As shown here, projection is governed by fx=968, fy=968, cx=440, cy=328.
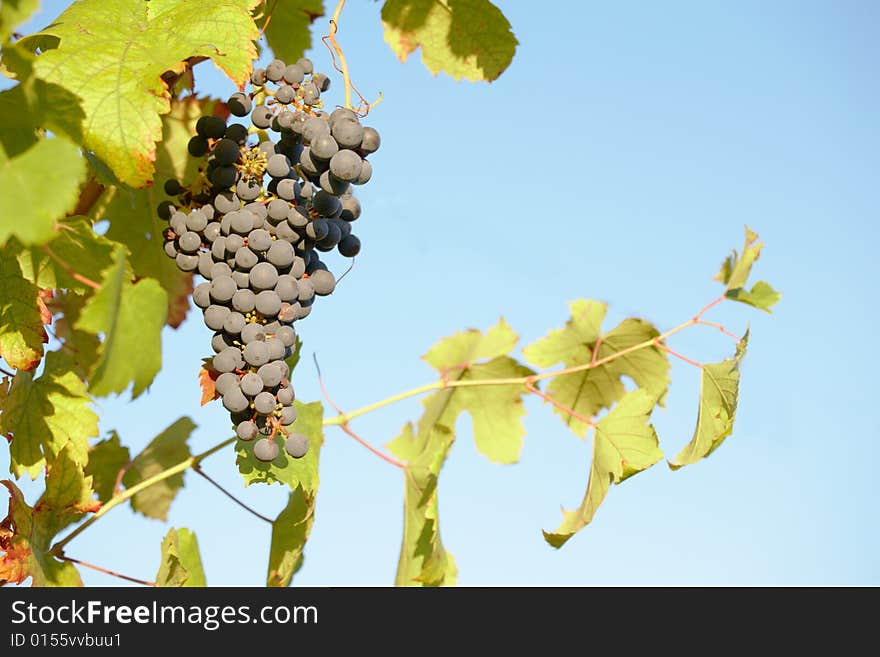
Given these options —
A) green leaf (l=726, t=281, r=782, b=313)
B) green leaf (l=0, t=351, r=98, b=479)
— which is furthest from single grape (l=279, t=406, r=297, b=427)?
green leaf (l=726, t=281, r=782, b=313)

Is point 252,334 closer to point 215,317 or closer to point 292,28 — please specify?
point 215,317

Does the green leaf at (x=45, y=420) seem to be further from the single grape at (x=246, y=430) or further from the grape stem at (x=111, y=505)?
the single grape at (x=246, y=430)

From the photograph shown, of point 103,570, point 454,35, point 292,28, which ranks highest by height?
point 292,28

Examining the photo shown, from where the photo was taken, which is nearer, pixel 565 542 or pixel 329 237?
pixel 329 237

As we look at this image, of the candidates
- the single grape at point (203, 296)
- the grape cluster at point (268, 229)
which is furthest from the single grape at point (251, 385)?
the single grape at point (203, 296)

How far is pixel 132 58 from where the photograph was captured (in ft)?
3.29

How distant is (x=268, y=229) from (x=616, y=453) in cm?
61

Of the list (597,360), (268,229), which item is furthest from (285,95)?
(597,360)

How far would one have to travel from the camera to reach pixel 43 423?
1.29 meters

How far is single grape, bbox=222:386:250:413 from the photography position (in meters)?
1.08
